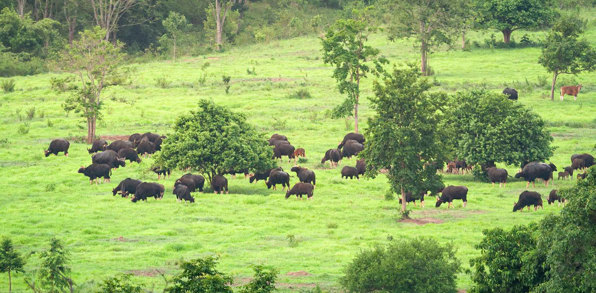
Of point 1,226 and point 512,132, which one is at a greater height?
point 512,132

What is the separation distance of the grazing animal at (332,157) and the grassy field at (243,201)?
0.68m

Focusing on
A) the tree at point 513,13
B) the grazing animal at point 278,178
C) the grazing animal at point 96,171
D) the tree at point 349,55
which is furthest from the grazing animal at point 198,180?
the tree at point 513,13

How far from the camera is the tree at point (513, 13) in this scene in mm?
74625

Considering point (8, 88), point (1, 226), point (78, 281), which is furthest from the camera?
point (8, 88)

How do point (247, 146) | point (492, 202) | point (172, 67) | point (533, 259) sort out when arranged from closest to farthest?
1. point (533, 259)
2. point (492, 202)
3. point (247, 146)
4. point (172, 67)

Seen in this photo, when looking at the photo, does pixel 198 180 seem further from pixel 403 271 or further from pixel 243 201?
pixel 403 271

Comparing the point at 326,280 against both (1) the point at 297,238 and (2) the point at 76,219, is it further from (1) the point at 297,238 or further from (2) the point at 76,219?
(2) the point at 76,219

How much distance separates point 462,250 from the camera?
87.2ft

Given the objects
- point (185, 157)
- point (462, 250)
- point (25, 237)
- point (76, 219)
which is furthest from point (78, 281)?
point (185, 157)

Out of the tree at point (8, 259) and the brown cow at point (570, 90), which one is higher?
the brown cow at point (570, 90)

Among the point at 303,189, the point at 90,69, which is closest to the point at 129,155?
the point at 90,69

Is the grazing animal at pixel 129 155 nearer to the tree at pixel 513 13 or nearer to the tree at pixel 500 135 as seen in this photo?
the tree at pixel 500 135

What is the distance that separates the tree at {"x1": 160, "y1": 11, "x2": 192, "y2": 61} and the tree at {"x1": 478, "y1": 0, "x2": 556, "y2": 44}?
101 ft

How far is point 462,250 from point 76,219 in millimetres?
13993
